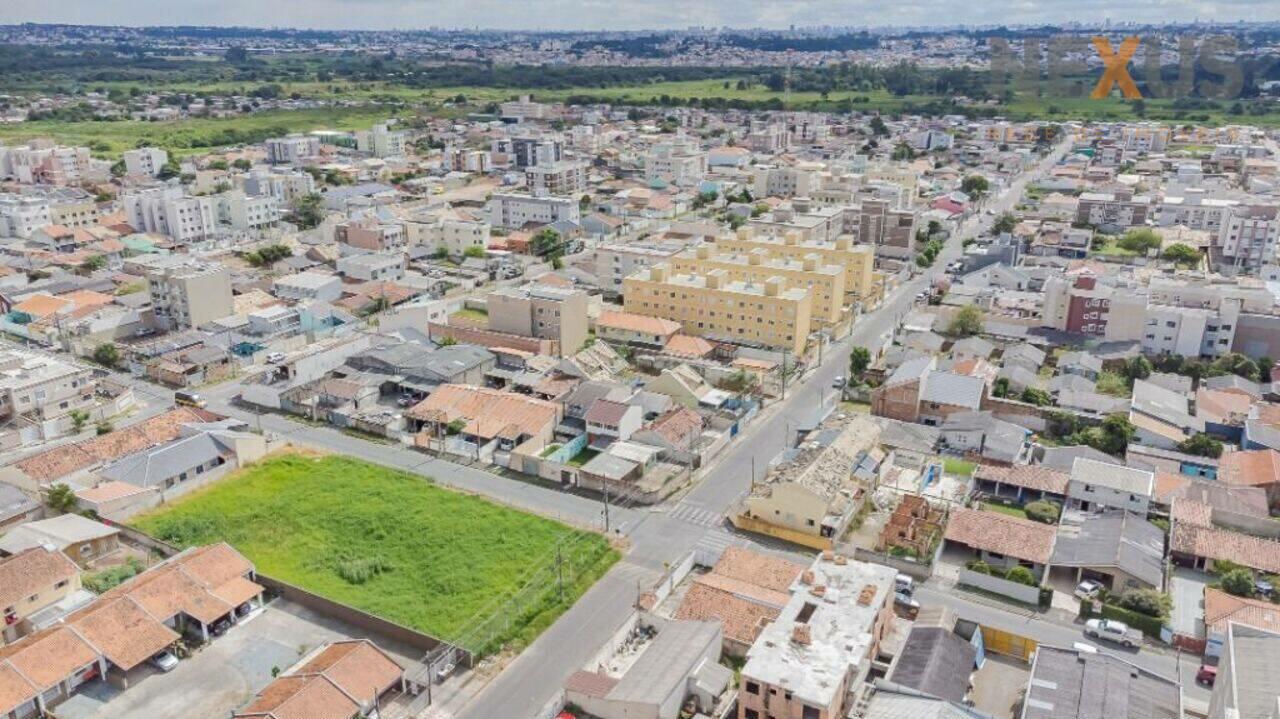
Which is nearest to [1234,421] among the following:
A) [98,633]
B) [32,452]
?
[98,633]

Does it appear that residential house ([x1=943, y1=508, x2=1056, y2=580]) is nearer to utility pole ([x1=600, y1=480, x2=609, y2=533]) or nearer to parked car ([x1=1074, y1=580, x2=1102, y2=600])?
parked car ([x1=1074, y1=580, x2=1102, y2=600])

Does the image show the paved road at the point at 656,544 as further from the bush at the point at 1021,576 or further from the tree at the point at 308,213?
the tree at the point at 308,213

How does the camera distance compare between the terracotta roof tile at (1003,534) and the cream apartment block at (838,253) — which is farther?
the cream apartment block at (838,253)

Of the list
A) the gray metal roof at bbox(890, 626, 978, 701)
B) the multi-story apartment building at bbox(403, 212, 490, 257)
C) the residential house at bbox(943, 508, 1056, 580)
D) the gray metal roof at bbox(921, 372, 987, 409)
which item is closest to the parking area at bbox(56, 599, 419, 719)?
the gray metal roof at bbox(890, 626, 978, 701)

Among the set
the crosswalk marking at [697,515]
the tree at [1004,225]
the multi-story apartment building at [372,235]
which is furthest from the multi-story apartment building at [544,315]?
the tree at [1004,225]

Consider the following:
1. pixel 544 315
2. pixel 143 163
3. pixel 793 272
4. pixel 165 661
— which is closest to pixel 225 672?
pixel 165 661

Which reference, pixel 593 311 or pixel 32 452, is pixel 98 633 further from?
pixel 593 311
